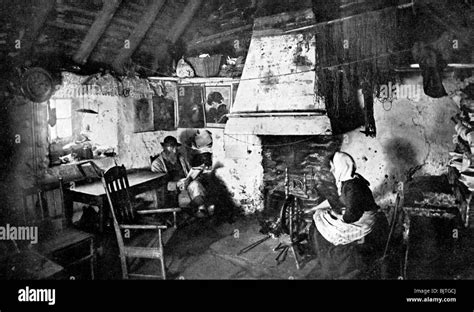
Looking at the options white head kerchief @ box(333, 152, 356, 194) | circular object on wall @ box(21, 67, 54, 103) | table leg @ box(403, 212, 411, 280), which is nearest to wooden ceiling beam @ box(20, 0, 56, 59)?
circular object on wall @ box(21, 67, 54, 103)

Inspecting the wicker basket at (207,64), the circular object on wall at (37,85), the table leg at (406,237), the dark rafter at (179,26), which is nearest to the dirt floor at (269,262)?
the table leg at (406,237)

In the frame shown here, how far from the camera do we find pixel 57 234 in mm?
2982

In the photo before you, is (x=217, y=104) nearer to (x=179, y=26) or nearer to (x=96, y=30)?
(x=179, y=26)

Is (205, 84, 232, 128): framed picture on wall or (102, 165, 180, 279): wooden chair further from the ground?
(205, 84, 232, 128): framed picture on wall

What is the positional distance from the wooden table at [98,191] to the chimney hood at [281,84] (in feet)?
3.50

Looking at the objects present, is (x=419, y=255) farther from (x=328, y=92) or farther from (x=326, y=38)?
(x=326, y=38)

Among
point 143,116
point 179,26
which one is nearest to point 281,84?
point 179,26

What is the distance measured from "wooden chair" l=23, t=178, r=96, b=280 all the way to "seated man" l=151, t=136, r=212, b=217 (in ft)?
3.31

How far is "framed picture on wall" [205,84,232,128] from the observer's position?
3.48 m

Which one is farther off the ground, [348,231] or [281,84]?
[281,84]

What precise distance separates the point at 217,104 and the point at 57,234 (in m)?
2.16

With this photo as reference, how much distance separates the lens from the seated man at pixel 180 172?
3504 mm

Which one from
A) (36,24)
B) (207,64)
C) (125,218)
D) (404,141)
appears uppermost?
(36,24)

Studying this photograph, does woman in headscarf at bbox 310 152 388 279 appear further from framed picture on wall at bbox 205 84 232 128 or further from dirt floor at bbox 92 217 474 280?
framed picture on wall at bbox 205 84 232 128
